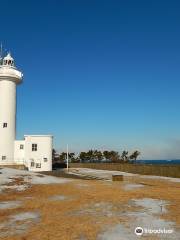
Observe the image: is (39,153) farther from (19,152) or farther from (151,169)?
(151,169)

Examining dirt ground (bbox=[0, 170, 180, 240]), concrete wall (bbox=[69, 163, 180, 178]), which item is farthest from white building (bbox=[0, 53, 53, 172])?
dirt ground (bbox=[0, 170, 180, 240])

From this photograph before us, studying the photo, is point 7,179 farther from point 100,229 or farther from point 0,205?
point 100,229

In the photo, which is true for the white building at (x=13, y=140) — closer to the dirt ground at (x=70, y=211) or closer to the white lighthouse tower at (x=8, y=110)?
the white lighthouse tower at (x=8, y=110)

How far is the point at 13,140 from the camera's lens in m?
48.2

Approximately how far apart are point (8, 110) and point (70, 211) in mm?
34364

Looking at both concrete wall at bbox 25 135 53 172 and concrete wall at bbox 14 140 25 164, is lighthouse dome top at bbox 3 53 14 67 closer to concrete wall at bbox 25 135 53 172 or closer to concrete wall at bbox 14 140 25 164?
concrete wall at bbox 25 135 53 172

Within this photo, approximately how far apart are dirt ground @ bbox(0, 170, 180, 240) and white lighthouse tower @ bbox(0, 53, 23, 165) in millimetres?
24263

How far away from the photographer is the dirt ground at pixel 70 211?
471 inches

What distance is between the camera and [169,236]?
1130 cm

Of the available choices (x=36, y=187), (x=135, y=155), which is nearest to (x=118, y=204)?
(x=36, y=187)

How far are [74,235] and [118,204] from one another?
21.1 feet

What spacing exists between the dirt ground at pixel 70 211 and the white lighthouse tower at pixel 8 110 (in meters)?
24.3

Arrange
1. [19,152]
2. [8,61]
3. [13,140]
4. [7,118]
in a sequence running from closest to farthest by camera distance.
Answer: [7,118], [13,140], [19,152], [8,61]

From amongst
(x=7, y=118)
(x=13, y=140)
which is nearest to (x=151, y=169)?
(x=13, y=140)
